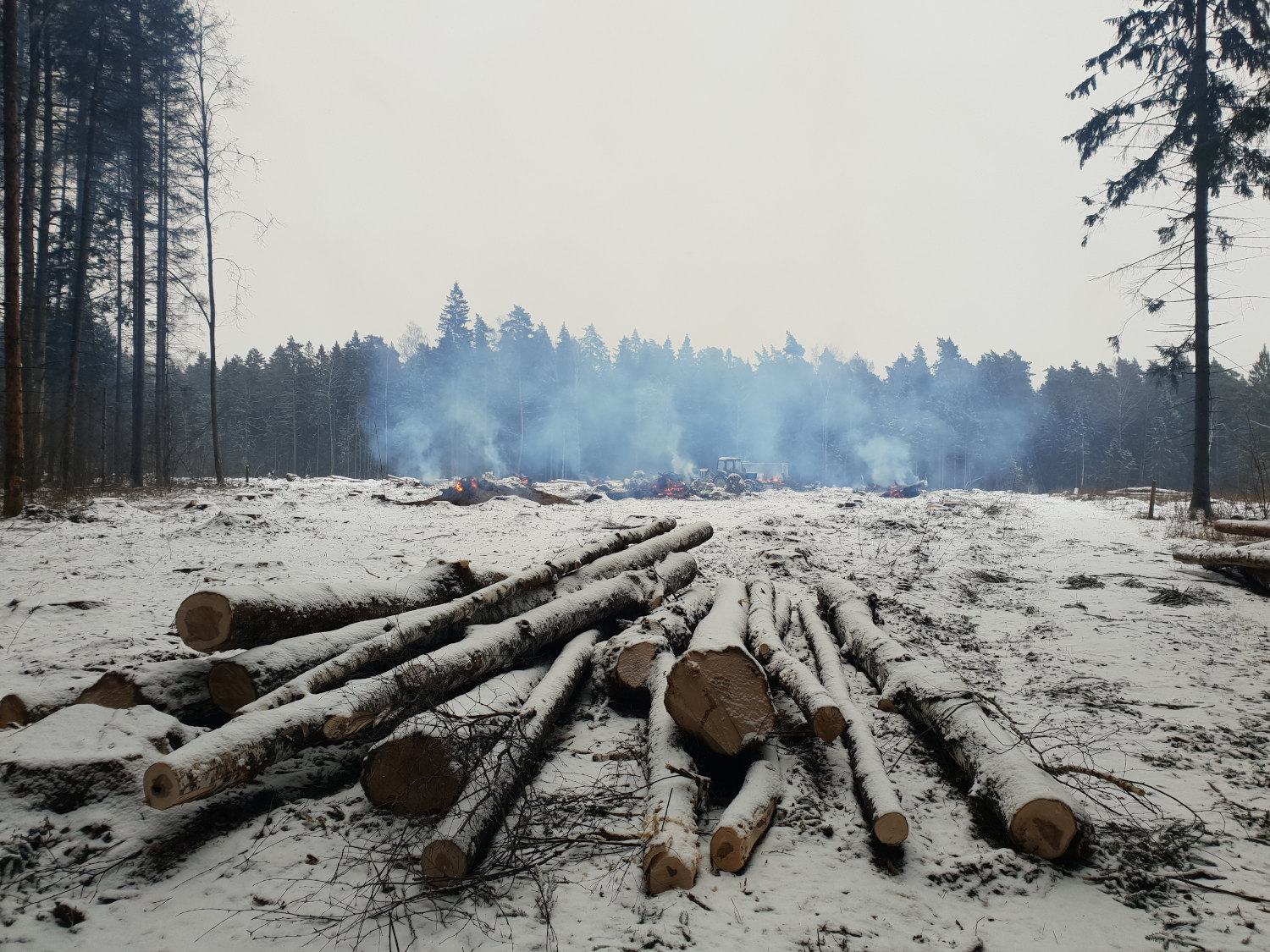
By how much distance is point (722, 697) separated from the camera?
3.14 m

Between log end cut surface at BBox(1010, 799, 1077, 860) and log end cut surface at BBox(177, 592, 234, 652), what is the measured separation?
4.32 meters

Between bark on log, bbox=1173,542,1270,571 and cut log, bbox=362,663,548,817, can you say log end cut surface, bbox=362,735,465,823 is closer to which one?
cut log, bbox=362,663,548,817

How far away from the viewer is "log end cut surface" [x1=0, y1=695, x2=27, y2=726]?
10.7 ft

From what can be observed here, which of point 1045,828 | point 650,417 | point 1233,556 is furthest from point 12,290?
point 650,417

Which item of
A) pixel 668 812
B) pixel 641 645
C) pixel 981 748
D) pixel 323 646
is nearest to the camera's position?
pixel 668 812

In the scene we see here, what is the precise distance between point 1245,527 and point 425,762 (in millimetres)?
11773

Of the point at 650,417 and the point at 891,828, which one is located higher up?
the point at 650,417

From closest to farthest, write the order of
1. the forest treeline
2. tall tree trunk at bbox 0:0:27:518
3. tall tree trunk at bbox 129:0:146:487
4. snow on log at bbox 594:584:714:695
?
snow on log at bbox 594:584:714:695 → tall tree trunk at bbox 0:0:27:518 → tall tree trunk at bbox 129:0:146:487 → the forest treeline

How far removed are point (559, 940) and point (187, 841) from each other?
1950 mm

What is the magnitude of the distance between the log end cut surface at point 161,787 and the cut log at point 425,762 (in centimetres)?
80

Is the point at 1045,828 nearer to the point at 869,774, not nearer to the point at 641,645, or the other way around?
the point at 869,774

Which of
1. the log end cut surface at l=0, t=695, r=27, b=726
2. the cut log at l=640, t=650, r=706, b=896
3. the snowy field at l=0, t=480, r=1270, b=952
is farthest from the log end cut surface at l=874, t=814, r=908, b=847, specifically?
the log end cut surface at l=0, t=695, r=27, b=726

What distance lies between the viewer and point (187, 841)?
275 centimetres

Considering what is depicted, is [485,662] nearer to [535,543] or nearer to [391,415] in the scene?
[535,543]
